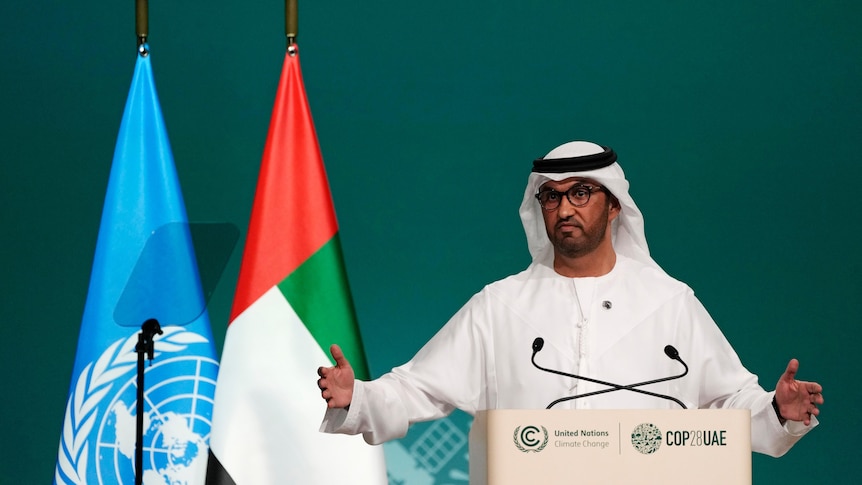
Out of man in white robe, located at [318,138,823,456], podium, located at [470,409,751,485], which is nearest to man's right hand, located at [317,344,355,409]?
man in white robe, located at [318,138,823,456]

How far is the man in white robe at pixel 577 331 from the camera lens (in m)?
2.53

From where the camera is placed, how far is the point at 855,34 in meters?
3.77

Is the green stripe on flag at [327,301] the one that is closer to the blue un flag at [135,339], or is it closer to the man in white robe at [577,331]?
the blue un flag at [135,339]

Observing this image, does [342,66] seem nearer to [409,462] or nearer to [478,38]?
[478,38]

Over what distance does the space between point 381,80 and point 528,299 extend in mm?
1302

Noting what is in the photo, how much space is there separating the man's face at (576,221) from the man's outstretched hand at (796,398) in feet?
2.02

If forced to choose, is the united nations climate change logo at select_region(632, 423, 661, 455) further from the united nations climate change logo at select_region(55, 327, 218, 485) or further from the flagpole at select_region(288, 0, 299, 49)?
the flagpole at select_region(288, 0, 299, 49)

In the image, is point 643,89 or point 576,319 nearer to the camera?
point 576,319

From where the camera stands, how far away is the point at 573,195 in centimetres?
265

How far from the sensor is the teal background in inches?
142

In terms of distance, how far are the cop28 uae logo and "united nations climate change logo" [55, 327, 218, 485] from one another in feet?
4.61

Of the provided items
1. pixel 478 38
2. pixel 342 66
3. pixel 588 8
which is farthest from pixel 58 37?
pixel 588 8

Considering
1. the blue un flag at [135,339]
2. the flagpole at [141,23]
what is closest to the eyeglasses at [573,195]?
the blue un flag at [135,339]

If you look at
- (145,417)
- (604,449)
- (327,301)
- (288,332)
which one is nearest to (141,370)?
(145,417)
